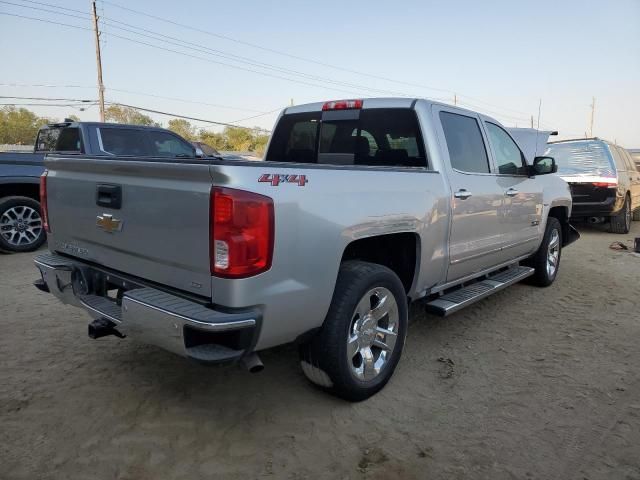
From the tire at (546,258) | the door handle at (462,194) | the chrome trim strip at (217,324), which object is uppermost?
the door handle at (462,194)

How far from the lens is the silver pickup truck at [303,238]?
7.47 feet

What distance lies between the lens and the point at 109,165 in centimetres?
275

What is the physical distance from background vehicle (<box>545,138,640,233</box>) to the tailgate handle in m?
9.25

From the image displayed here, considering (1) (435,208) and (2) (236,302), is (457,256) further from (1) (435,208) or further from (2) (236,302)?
(2) (236,302)

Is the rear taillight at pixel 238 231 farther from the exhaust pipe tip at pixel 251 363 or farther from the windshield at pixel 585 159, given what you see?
the windshield at pixel 585 159

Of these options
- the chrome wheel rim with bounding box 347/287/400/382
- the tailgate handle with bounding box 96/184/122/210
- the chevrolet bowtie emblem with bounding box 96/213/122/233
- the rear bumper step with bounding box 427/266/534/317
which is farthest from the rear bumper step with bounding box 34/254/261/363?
the rear bumper step with bounding box 427/266/534/317

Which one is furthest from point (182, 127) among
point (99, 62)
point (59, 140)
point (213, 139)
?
point (59, 140)

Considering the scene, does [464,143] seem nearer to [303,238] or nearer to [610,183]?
[303,238]

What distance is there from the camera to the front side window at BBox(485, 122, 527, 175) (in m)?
4.53

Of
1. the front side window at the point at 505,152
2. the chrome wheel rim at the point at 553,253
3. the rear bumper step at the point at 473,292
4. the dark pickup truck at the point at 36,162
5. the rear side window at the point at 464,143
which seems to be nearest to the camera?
the rear bumper step at the point at 473,292

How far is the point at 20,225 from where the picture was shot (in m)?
7.08

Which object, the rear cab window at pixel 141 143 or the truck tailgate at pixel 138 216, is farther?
the rear cab window at pixel 141 143

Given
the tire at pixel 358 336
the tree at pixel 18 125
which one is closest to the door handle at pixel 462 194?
the tire at pixel 358 336

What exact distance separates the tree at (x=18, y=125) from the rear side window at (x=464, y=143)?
60444mm
